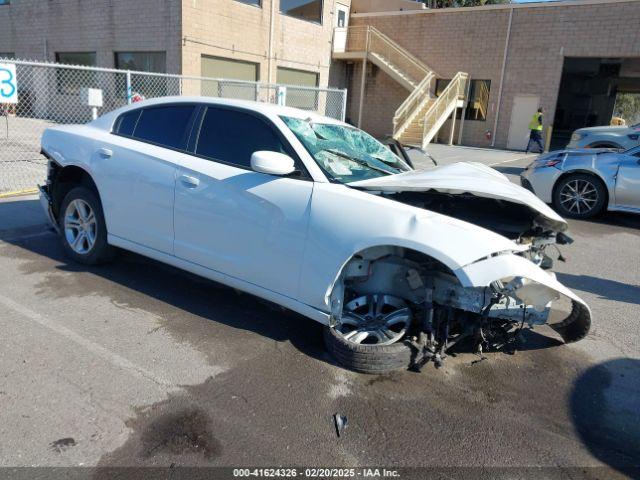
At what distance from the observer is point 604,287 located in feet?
18.3

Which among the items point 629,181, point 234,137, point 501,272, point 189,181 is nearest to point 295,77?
point 629,181

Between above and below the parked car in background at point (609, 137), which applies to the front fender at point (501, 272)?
below

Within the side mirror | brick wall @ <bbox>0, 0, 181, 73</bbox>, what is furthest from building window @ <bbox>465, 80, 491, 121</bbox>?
the side mirror

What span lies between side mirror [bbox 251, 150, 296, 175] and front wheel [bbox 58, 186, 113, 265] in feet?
6.83

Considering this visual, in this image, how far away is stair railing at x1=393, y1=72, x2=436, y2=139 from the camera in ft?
72.2

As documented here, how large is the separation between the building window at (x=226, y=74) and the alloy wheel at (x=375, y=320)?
15.7 m

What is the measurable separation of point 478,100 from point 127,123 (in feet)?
75.3

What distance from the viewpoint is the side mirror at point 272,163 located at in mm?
3582

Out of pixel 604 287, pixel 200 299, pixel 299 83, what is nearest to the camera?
→ pixel 200 299

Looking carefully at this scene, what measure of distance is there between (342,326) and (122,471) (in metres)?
1.77

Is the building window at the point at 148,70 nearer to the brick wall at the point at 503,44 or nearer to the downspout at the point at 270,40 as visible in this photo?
the downspout at the point at 270,40

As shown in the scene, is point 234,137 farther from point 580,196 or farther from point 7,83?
point 580,196

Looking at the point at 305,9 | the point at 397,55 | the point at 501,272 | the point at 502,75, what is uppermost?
the point at 305,9

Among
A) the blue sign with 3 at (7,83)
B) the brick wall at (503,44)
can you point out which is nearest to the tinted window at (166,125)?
→ the blue sign with 3 at (7,83)
